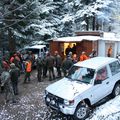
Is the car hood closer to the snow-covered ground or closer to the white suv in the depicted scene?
the white suv

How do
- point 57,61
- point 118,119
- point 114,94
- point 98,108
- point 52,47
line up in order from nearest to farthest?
point 118,119, point 98,108, point 114,94, point 57,61, point 52,47

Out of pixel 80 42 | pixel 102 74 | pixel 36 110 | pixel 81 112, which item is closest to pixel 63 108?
pixel 81 112

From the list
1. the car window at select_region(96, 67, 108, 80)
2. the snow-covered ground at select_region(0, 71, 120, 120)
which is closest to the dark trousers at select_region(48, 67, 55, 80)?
the snow-covered ground at select_region(0, 71, 120, 120)

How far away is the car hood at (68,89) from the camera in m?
11.5

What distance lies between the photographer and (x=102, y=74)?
12.9 meters

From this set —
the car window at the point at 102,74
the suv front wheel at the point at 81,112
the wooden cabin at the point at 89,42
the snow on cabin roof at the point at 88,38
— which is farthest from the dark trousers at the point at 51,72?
the suv front wheel at the point at 81,112

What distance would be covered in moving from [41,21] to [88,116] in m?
18.9

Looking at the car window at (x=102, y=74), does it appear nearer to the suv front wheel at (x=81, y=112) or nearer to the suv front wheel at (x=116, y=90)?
the suv front wheel at (x=116, y=90)

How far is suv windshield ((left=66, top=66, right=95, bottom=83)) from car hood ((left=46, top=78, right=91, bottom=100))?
12.5 inches

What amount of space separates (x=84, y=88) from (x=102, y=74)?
56.0 inches

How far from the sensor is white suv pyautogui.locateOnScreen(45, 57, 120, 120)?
37.6 feet

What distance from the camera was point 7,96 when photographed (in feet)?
49.4

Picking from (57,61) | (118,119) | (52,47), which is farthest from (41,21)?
(118,119)

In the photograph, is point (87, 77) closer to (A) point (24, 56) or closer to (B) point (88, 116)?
(B) point (88, 116)
